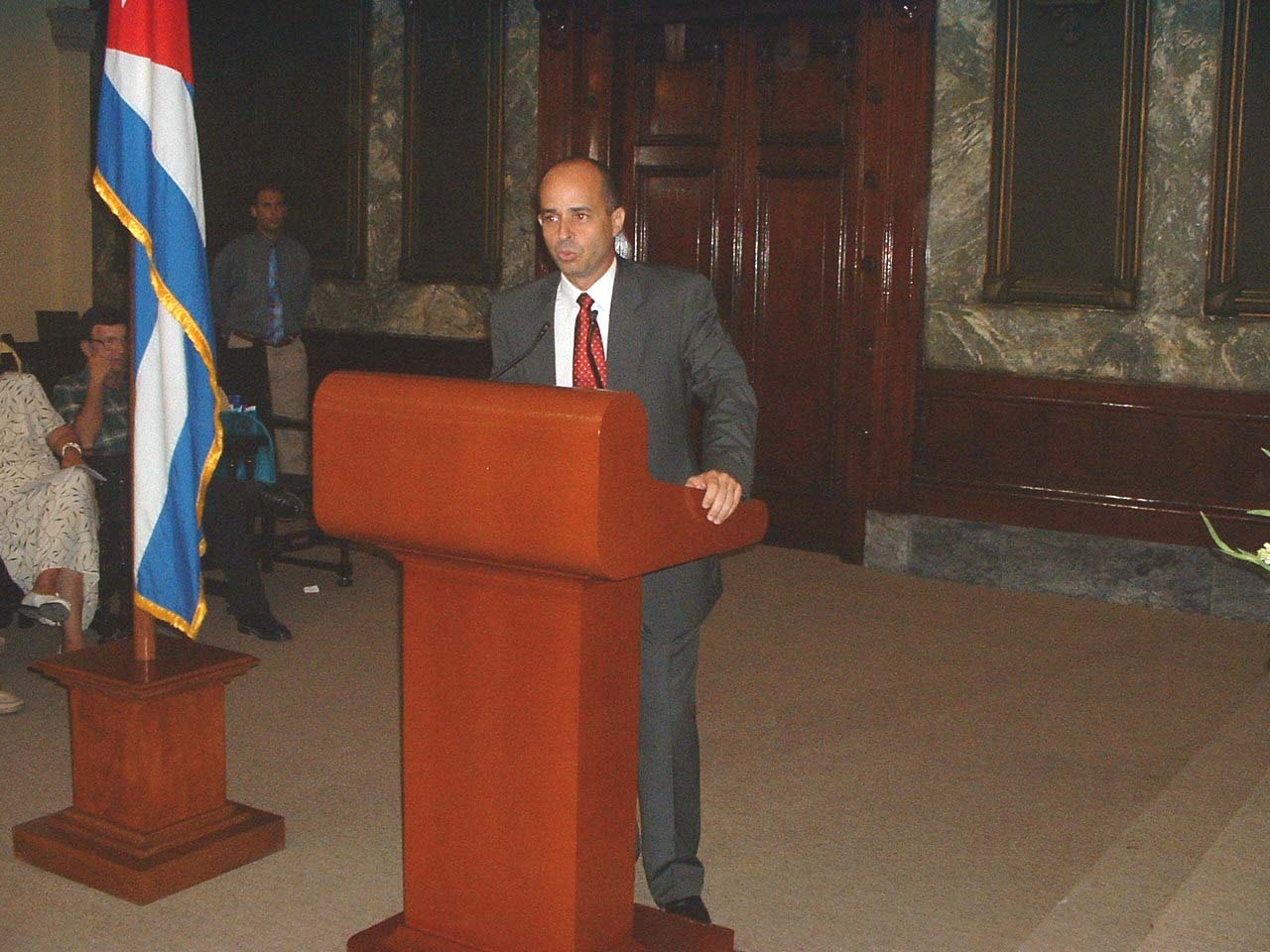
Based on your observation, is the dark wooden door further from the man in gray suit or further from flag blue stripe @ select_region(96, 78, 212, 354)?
the man in gray suit

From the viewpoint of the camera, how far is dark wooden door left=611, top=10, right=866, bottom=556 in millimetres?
7816

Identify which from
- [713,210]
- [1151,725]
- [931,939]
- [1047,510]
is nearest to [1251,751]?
[1151,725]

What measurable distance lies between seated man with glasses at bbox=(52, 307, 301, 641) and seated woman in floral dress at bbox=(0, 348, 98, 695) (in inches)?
7.0

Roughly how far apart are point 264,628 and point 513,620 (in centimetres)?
375

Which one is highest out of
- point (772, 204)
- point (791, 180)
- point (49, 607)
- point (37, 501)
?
point (791, 180)

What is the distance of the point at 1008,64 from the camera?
7.12m

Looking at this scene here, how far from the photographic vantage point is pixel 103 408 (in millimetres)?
5934

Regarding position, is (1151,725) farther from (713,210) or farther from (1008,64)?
(713,210)

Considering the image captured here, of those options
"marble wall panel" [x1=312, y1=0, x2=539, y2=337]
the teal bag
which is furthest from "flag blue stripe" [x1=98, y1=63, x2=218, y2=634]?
"marble wall panel" [x1=312, y1=0, x2=539, y2=337]

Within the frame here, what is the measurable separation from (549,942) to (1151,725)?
3169 mm

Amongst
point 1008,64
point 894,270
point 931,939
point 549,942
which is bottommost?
point 931,939

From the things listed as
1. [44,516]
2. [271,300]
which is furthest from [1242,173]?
[271,300]

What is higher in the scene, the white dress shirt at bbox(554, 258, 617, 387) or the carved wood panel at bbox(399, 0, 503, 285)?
the carved wood panel at bbox(399, 0, 503, 285)

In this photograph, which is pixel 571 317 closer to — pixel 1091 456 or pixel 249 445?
pixel 249 445
